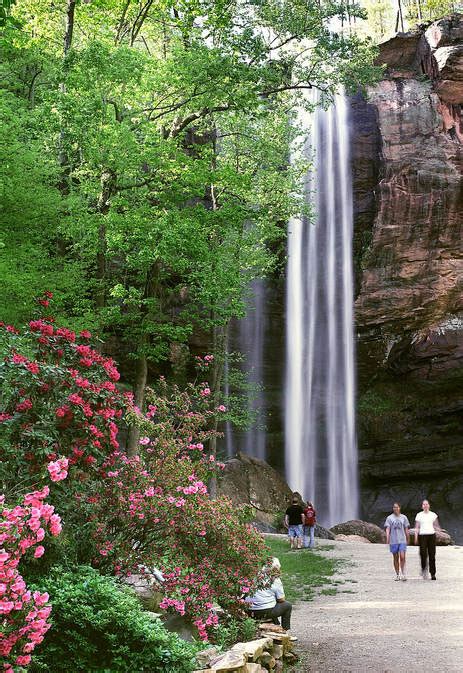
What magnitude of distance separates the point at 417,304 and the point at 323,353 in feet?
17.2

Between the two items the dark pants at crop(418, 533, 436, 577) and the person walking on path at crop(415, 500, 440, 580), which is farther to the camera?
the dark pants at crop(418, 533, 436, 577)

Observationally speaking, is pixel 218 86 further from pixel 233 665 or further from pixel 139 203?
pixel 233 665

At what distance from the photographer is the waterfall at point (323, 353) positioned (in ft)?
107

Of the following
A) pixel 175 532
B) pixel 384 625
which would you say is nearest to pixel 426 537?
pixel 384 625

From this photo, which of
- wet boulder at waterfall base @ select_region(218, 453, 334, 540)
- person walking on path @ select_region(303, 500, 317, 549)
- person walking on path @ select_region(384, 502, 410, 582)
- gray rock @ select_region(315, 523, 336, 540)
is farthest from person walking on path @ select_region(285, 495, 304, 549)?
wet boulder at waterfall base @ select_region(218, 453, 334, 540)

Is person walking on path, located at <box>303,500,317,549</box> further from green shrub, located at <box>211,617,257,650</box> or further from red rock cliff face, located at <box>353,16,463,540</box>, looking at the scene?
red rock cliff face, located at <box>353,16,463,540</box>

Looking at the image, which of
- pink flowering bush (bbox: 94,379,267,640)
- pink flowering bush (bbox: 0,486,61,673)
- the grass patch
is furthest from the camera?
the grass patch

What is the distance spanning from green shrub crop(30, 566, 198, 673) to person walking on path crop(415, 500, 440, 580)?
8172 millimetres

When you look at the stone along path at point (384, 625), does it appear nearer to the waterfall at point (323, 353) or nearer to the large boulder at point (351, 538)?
the large boulder at point (351, 538)

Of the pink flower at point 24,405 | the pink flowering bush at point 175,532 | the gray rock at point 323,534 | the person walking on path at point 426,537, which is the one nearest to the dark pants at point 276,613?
the pink flowering bush at point 175,532

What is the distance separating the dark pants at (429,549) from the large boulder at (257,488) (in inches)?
490

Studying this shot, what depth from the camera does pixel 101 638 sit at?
5695 mm

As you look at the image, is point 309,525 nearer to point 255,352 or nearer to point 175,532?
point 175,532

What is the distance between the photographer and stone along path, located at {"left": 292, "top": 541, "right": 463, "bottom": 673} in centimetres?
754
